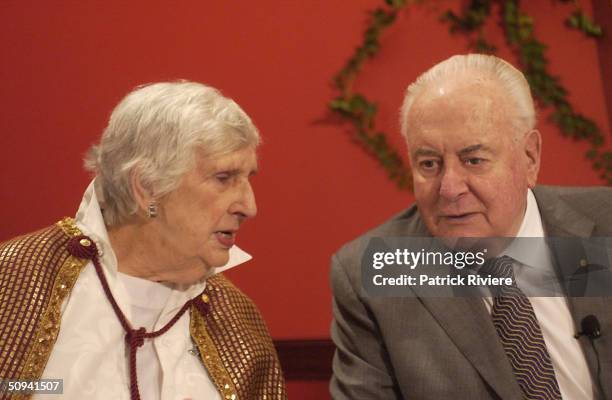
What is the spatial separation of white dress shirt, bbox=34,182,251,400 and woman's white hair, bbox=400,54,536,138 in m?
0.81

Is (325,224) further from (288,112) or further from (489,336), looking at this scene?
(489,336)

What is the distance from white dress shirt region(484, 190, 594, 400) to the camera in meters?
1.83

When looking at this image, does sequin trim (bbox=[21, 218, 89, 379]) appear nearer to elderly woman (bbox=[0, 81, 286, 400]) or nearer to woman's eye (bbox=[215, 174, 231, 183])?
elderly woman (bbox=[0, 81, 286, 400])

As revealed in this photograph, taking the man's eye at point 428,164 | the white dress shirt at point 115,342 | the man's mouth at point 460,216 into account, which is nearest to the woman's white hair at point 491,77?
the man's eye at point 428,164

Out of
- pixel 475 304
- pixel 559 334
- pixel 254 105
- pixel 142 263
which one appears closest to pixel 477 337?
pixel 475 304

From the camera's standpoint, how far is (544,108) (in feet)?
9.81

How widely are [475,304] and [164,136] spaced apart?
897 millimetres

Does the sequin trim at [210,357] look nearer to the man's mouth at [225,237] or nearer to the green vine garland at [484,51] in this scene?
the man's mouth at [225,237]

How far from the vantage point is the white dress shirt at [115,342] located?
1788 mm

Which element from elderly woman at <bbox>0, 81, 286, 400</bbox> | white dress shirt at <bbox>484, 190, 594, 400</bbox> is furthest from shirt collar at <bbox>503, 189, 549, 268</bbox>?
elderly woman at <bbox>0, 81, 286, 400</bbox>

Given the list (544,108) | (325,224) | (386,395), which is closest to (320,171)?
(325,224)

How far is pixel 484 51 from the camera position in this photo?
2.97m

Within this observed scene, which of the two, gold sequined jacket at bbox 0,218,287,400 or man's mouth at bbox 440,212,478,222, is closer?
gold sequined jacket at bbox 0,218,287,400

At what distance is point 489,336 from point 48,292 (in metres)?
1.10
